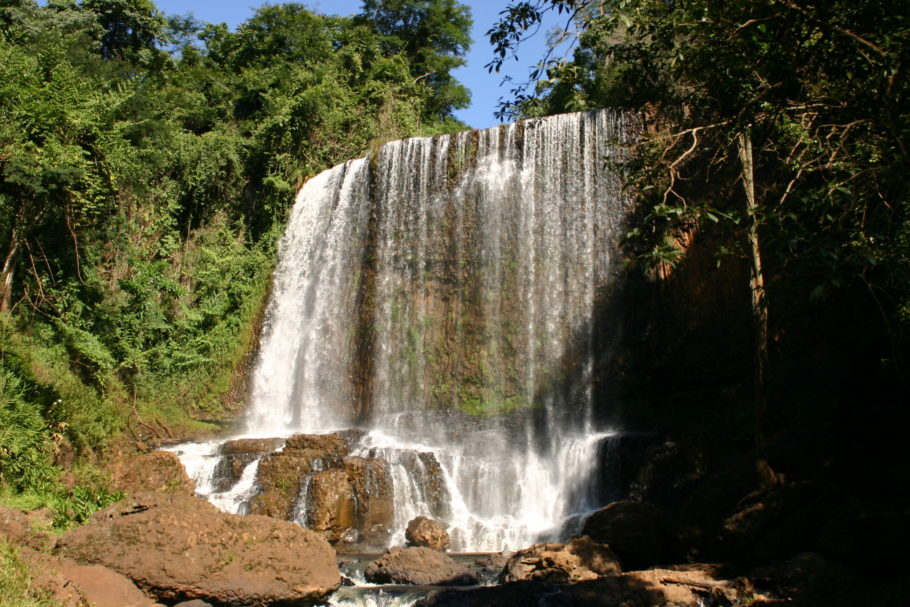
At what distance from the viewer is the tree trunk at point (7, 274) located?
1375 centimetres

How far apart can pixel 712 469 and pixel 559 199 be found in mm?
7037

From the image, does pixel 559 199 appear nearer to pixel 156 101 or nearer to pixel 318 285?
pixel 318 285

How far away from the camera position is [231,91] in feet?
80.3

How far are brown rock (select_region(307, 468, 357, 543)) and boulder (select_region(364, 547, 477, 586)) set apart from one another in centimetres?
257

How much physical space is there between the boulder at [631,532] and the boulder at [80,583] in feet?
16.3

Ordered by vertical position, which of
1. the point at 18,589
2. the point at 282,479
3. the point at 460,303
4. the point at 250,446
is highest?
Result: the point at 460,303

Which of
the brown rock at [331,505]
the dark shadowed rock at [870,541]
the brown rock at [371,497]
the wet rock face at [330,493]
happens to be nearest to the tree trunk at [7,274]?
the wet rock face at [330,493]

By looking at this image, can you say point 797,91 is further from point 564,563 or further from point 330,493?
point 330,493

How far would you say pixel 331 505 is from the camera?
11531mm

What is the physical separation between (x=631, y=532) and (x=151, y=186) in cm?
1617

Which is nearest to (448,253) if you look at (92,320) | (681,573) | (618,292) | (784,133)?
(618,292)

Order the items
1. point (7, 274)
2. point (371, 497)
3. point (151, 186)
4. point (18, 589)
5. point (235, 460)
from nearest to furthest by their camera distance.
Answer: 1. point (18, 589)
2. point (371, 497)
3. point (235, 460)
4. point (7, 274)
5. point (151, 186)

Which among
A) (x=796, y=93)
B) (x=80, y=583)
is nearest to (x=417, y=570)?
(x=80, y=583)

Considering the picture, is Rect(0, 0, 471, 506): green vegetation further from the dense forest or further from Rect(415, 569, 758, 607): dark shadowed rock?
Rect(415, 569, 758, 607): dark shadowed rock
